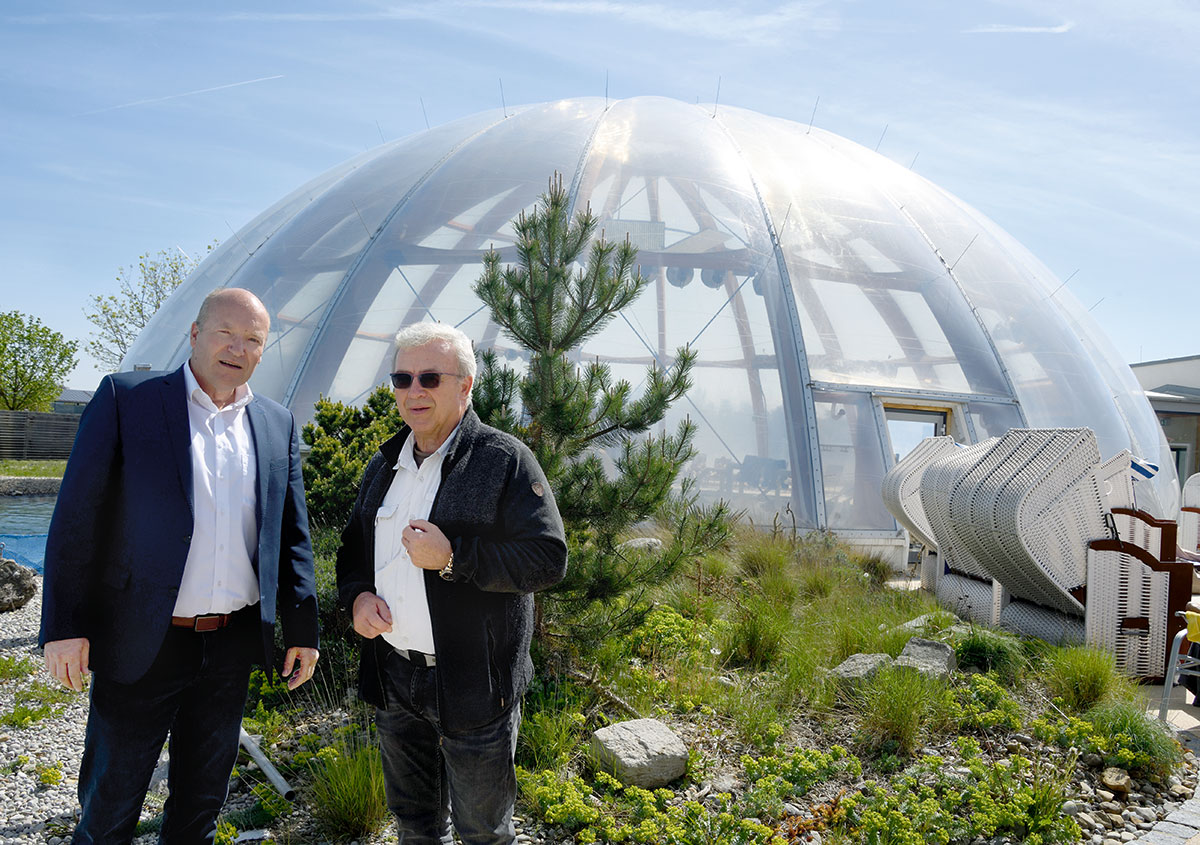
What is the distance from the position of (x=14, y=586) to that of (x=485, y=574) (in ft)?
21.7

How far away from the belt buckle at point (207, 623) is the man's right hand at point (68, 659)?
11.8 inches

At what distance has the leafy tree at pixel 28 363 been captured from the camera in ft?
109

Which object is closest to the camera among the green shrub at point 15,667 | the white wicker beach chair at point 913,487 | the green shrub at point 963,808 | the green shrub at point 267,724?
the green shrub at point 963,808

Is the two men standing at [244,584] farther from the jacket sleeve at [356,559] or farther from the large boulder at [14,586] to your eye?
the large boulder at [14,586]

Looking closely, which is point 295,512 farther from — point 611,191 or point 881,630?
point 611,191

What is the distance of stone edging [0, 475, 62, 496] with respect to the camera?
18688 millimetres

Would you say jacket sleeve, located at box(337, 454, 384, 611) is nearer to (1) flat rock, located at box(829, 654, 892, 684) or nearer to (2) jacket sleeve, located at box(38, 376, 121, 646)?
(2) jacket sleeve, located at box(38, 376, 121, 646)

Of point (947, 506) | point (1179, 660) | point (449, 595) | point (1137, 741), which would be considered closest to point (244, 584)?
point (449, 595)

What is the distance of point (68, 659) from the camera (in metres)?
2.30

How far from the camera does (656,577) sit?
4750 millimetres

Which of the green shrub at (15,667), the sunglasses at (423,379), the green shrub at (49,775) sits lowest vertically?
the green shrub at (15,667)

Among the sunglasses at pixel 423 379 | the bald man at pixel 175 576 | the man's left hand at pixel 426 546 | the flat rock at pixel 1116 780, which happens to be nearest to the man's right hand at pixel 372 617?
the man's left hand at pixel 426 546

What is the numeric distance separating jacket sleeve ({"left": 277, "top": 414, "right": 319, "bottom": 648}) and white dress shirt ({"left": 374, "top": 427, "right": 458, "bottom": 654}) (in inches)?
17.2

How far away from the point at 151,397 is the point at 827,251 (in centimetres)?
979
